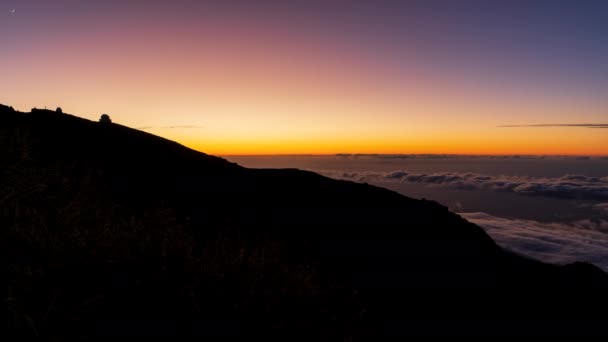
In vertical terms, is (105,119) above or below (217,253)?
above

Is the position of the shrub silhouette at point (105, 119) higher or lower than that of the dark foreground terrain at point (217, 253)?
higher

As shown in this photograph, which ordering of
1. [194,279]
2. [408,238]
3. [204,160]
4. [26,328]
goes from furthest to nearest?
[408,238]
[204,160]
[194,279]
[26,328]

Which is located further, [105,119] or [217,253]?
[105,119]

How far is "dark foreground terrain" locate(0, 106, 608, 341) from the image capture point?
→ 16.5ft

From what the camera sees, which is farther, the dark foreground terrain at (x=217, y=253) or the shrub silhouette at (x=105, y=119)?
the shrub silhouette at (x=105, y=119)

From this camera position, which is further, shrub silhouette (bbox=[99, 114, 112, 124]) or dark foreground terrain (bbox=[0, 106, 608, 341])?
shrub silhouette (bbox=[99, 114, 112, 124])

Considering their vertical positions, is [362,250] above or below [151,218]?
below

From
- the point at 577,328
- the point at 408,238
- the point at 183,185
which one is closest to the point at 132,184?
the point at 183,185

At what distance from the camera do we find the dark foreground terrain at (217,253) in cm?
504

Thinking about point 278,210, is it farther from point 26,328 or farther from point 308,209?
point 26,328

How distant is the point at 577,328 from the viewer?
60.6 metres

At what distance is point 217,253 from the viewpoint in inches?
251

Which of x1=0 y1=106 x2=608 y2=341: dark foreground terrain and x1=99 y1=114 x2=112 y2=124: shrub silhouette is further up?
x1=99 y1=114 x2=112 y2=124: shrub silhouette

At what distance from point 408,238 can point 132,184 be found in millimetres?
28207
